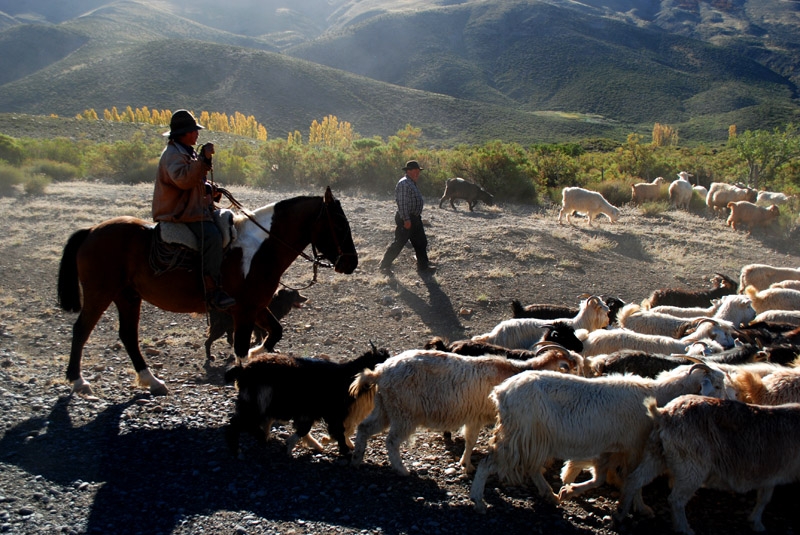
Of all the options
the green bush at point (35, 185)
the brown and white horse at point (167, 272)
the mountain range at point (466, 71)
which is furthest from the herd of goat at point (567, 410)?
the mountain range at point (466, 71)

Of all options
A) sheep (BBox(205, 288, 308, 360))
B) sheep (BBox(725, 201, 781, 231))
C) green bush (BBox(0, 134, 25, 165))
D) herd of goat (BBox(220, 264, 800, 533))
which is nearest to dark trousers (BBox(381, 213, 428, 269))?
sheep (BBox(205, 288, 308, 360))

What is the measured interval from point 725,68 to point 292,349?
95.5 metres

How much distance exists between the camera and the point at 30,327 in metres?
9.18

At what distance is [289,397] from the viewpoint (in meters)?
5.60

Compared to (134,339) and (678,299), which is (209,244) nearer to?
(134,339)

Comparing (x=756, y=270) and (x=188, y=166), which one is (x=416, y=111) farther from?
(x=188, y=166)

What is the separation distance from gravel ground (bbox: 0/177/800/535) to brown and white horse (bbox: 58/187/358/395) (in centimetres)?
65

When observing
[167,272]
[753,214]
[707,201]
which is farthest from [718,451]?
[707,201]

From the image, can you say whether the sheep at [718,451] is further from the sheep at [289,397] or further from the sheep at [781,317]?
the sheep at [781,317]

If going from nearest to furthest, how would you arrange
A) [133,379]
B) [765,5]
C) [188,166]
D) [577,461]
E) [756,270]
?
[577,461], [188,166], [133,379], [756,270], [765,5]

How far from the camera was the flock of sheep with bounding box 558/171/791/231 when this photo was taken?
1820 centimetres

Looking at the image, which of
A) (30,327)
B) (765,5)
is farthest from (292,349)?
(765,5)

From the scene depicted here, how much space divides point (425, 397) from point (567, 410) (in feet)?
3.96

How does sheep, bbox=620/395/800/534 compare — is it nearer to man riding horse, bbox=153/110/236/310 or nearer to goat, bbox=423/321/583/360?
goat, bbox=423/321/583/360
